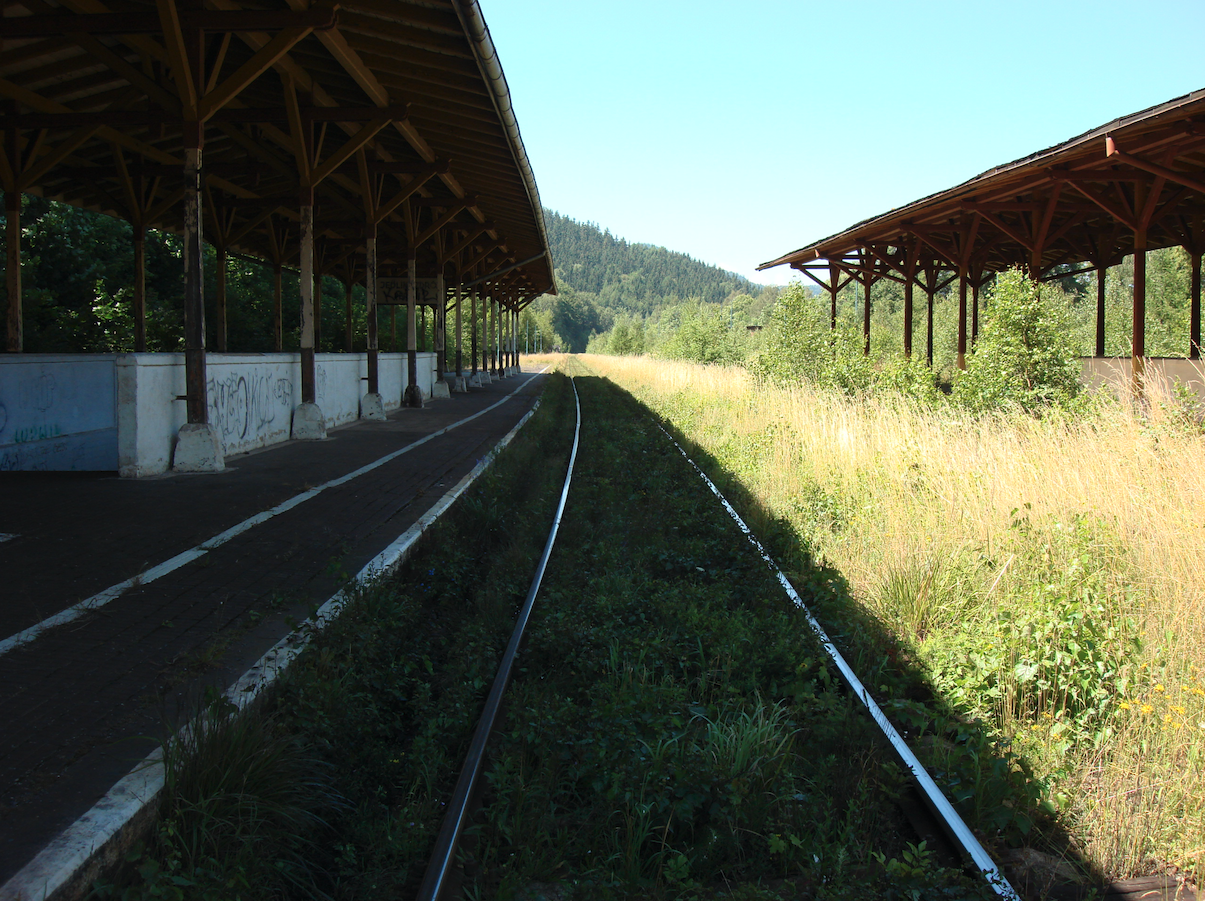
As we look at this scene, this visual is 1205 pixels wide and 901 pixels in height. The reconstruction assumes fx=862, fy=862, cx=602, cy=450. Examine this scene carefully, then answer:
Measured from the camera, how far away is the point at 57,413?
389 inches

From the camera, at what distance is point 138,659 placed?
4148mm

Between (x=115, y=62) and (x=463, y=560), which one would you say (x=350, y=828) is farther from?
(x=115, y=62)

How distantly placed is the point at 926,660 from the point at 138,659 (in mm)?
3981

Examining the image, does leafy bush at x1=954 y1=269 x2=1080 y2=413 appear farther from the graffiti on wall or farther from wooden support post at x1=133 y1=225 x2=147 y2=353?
wooden support post at x1=133 y1=225 x2=147 y2=353

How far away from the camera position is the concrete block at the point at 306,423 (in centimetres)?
1348

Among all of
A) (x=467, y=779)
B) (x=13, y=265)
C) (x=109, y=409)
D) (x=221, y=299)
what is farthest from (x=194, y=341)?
(x=221, y=299)

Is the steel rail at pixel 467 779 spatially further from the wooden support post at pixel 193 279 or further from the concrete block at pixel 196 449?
the wooden support post at pixel 193 279

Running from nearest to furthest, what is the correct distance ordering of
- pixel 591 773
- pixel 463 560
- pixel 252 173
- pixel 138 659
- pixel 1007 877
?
Result: pixel 1007 877 < pixel 591 773 < pixel 138 659 < pixel 463 560 < pixel 252 173

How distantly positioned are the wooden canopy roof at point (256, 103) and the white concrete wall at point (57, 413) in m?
3.01

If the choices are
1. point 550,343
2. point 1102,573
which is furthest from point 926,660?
point 550,343

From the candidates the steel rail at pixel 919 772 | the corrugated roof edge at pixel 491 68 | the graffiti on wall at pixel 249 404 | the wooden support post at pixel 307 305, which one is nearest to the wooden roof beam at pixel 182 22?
the corrugated roof edge at pixel 491 68

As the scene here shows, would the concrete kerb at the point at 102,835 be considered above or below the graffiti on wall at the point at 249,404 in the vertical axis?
below

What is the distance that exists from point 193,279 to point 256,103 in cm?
613

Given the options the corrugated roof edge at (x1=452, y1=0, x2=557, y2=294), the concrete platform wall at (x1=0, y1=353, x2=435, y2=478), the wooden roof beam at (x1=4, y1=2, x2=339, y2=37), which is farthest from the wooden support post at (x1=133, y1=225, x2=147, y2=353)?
the wooden roof beam at (x1=4, y1=2, x2=339, y2=37)
